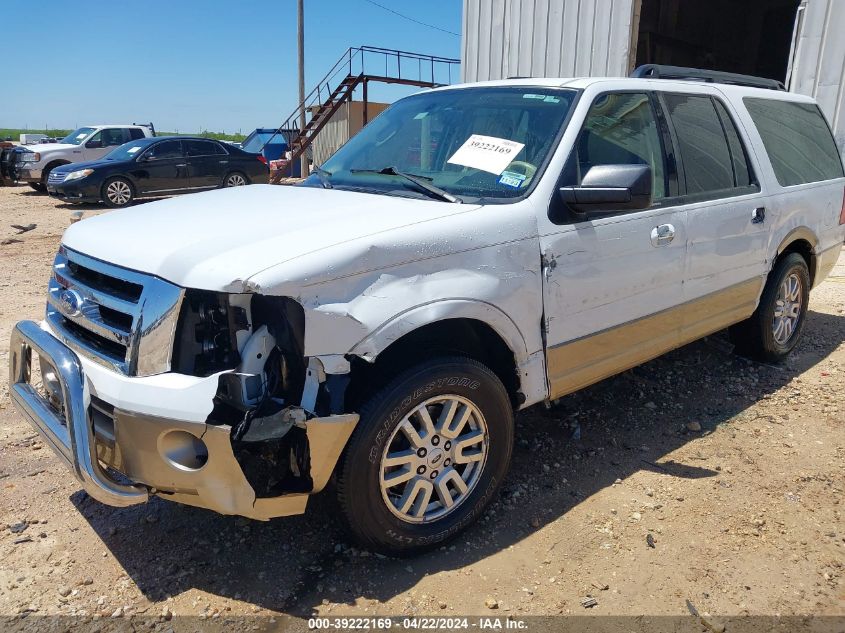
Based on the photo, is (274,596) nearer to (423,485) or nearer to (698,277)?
(423,485)

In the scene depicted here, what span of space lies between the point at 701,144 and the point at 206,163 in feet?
46.1

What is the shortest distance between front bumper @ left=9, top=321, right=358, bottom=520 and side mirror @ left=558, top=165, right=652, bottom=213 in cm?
140

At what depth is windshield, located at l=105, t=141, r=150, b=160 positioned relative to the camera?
14836mm

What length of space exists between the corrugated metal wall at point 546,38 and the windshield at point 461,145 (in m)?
6.93

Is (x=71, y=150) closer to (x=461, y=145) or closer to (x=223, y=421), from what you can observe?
(x=461, y=145)

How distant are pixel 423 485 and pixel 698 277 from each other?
2121 millimetres

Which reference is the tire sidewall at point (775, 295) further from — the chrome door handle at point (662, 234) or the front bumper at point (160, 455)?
the front bumper at point (160, 455)

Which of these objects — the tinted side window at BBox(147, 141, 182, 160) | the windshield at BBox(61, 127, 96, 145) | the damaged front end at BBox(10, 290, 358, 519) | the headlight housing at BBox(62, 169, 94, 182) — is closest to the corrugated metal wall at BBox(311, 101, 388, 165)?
the windshield at BBox(61, 127, 96, 145)

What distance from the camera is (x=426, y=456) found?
2672 millimetres

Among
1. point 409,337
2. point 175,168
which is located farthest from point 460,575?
point 175,168

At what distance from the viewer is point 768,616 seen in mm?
2480

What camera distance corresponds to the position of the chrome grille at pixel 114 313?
7.41ft

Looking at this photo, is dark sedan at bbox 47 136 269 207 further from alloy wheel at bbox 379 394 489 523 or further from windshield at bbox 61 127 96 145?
alloy wheel at bbox 379 394 489 523

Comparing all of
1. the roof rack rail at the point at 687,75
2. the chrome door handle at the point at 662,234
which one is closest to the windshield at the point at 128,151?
the roof rack rail at the point at 687,75
